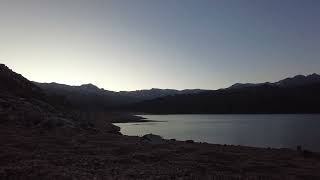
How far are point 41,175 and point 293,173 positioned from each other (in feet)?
40.7

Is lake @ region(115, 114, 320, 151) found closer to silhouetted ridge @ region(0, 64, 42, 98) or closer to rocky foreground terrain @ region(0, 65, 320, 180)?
silhouetted ridge @ region(0, 64, 42, 98)

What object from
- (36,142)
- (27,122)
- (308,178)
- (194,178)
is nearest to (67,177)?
(194,178)

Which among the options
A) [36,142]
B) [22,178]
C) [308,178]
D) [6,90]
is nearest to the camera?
[22,178]

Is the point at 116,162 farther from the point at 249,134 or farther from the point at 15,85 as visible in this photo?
the point at 249,134

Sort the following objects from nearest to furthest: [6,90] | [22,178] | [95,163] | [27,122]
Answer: [22,178], [95,163], [27,122], [6,90]

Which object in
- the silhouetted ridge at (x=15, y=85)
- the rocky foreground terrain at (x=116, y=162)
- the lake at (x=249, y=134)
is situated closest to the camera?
the rocky foreground terrain at (x=116, y=162)

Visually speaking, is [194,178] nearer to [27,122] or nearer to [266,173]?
[266,173]

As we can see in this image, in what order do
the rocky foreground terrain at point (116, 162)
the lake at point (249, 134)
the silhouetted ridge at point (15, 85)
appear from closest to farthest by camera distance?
1. the rocky foreground terrain at point (116, 162)
2. the silhouetted ridge at point (15, 85)
3. the lake at point (249, 134)

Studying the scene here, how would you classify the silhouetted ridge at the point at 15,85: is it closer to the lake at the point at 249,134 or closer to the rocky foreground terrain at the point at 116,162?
the rocky foreground terrain at the point at 116,162

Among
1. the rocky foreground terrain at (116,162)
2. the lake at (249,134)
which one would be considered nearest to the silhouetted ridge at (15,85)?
the rocky foreground terrain at (116,162)

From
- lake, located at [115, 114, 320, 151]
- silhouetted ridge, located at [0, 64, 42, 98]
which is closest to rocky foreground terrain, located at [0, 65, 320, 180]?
silhouetted ridge, located at [0, 64, 42, 98]

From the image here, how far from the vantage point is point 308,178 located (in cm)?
2236

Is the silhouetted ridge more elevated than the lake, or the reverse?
the silhouetted ridge

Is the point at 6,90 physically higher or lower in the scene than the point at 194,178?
higher
